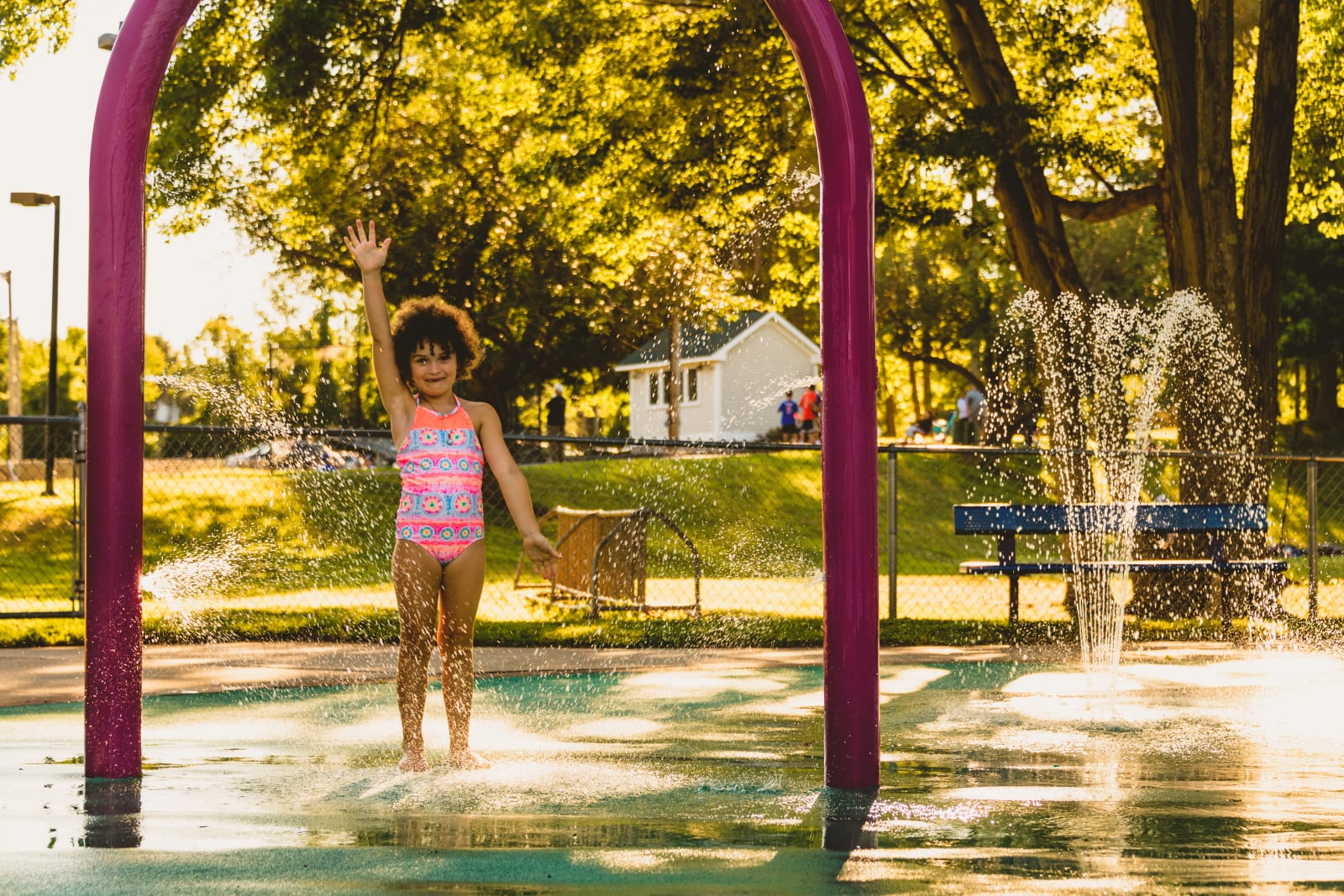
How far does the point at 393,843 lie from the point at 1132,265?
45.6 metres

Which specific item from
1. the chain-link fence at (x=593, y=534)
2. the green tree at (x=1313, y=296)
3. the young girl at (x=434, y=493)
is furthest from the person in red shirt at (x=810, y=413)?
the young girl at (x=434, y=493)

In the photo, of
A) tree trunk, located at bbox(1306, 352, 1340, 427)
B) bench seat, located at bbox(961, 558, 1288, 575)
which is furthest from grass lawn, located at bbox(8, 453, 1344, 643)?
tree trunk, located at bbox(1306, 352, 1340, 427)

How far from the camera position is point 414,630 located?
5016mm

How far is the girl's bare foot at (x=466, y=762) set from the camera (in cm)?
504

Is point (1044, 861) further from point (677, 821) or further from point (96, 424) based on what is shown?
point (96, 424)

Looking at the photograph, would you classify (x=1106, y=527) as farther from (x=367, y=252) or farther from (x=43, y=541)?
(x=43, y=541)

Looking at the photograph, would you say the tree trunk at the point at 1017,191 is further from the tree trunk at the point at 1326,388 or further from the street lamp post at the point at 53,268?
the tree trunk at the point at 1326,388

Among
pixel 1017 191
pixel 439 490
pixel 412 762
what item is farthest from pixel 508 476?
pixel 1017 191

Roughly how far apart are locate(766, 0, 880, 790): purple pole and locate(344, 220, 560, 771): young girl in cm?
98

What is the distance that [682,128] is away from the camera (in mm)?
16047

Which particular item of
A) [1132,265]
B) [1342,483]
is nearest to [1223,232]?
[1342,483]

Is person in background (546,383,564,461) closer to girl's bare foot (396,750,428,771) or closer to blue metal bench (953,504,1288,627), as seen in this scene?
blue metal bench (953,504,1288,627)

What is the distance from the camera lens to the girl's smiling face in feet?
16.6

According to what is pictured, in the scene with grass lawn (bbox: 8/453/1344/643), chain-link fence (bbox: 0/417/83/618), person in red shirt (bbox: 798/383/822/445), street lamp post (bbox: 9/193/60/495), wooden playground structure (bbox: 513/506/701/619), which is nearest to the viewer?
chain-link fence (bbox: 0/417/83/618)
